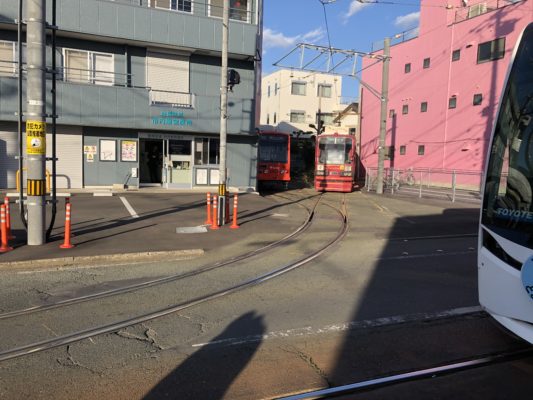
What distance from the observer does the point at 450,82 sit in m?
31.8

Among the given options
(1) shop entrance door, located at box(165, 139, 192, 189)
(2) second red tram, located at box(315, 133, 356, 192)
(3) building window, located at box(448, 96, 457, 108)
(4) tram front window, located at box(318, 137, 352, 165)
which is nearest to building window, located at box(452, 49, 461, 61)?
(3) building window, located at box(448, 96, 457, 108)

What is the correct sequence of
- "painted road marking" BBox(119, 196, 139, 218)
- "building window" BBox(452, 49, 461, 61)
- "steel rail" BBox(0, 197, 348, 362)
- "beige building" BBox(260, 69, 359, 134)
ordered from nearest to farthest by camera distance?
"steel rail" BBox(0, 197, 348, 362), "painted road marking" BBox(119, 196, 139, 218), "building window" BBox(452, 49, 461, 61), "beige building" BBox(260, 69, 359, 134)

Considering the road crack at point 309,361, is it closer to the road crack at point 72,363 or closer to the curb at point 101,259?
the road crack at point 72,363

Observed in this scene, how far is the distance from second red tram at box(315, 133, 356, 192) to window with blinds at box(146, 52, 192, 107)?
8.64m

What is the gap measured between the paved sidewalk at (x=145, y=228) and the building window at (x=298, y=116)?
128 feet

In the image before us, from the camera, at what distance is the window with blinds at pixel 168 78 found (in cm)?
2209

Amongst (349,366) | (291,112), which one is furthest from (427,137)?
(349,366)

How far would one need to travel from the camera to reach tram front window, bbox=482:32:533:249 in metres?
4.11

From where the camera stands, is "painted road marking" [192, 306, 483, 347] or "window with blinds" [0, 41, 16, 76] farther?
"window with blinds" [0, 41, 16, 76]

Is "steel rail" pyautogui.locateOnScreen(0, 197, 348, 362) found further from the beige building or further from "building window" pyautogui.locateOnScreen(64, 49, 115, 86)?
the beige building

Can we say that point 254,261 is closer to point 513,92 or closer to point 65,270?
point 65,270

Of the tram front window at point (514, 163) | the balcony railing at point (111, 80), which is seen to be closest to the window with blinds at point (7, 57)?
the balcony railing at point (111, 80)

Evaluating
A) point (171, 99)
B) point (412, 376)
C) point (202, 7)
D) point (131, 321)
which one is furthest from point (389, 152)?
point (412, 376)

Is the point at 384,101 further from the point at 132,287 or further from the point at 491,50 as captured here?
the point at 132,287
